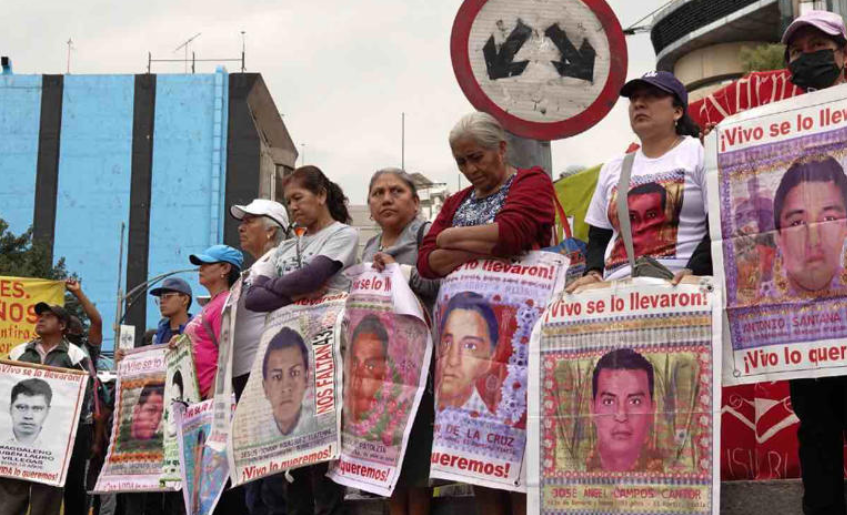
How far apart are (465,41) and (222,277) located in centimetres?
264

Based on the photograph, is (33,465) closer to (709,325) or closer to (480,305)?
(480,305)

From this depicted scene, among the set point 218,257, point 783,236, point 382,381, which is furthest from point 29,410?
point 783,236

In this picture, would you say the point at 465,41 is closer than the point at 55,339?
Yes

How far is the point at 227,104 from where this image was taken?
206 ft

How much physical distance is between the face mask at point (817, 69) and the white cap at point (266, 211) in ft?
11.9

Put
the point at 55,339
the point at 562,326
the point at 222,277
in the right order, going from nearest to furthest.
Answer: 1. the point at 562,326
2. the point at 222,277
3. the point at 55,339

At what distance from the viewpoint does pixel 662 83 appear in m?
4.82

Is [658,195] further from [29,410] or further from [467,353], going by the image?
[29,410]

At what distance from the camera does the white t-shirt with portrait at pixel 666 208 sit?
4.68m

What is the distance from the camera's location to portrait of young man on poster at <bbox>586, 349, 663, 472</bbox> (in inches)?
166

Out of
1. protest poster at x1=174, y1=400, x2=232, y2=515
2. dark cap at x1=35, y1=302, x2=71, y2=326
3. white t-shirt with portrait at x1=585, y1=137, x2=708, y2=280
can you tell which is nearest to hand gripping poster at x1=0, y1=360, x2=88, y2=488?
dark cap at x1=35, y1=302, x2=71, y2=326

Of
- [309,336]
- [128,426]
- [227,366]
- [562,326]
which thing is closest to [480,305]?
[562,326]

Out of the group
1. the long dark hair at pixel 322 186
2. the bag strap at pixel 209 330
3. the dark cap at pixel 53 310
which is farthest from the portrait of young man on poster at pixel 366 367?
the dark cap at pixel 53 310

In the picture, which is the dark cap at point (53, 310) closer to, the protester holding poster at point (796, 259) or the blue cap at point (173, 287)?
the blue cap at point (173, 287)
